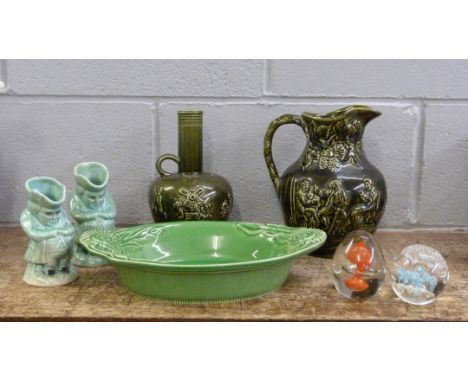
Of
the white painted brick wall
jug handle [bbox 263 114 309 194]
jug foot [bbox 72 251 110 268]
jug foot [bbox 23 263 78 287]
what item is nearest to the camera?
jug foot [bbox 23 263 78 287]

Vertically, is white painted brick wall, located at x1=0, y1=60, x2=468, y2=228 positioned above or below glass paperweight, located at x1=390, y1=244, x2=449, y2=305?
above

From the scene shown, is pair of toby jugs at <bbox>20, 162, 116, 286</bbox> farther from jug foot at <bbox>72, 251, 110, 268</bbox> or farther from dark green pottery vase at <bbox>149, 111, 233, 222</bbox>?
dark green pottery vase at <bbox>149, 111, 233, 222</bbox>

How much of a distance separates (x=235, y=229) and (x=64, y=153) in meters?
0.51

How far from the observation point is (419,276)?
3.28 ft

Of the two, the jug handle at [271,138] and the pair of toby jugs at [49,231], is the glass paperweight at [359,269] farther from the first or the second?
the pair of toby jugs at [49,231]

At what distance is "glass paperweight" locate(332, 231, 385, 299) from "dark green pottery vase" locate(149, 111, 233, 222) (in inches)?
13.0

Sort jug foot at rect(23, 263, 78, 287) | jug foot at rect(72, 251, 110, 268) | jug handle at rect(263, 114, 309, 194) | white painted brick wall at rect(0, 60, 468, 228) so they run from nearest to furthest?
1. jug foot at rect(23, 263, 78, 287)
2. jug foot at rect(72, 251, 110, 268)
3. jug handle at rect(263, 114, 309, 194)
4. white painted brick wall at rect(0, 60, 468, 228)

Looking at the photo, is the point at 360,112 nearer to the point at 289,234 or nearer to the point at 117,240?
the point at 289,234

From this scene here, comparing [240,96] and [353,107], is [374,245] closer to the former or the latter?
[353,107]

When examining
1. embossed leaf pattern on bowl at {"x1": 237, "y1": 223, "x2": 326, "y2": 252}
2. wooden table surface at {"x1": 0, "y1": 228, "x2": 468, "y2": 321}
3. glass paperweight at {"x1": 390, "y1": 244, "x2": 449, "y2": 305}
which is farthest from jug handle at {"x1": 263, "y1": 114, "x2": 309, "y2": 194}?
glass paperweight at {"x1": 390, "y1": 244, "x2": 449, "y2": 305}

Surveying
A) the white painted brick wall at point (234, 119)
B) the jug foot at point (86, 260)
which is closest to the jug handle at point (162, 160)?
the white painted brick wall at point (234, 119)

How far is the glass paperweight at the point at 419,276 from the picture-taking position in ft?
3.24

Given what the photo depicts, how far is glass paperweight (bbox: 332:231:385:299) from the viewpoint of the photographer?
995 millimetres

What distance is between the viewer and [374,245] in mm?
1022
